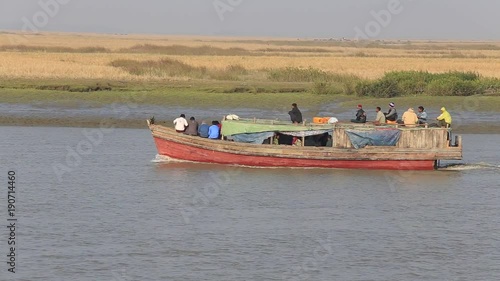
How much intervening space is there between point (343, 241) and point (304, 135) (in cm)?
923

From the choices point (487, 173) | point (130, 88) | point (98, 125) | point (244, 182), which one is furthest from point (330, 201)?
point (130, 88)

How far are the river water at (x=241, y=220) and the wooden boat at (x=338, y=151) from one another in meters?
0.35

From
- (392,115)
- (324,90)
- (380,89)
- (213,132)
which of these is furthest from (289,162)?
(324,90)

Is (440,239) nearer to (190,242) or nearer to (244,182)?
(190,242)

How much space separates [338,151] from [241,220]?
7.46 m

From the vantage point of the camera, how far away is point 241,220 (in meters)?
20.7

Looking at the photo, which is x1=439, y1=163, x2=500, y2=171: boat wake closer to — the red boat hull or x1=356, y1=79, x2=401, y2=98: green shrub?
the red boat hull

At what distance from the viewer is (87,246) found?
18.1 metres

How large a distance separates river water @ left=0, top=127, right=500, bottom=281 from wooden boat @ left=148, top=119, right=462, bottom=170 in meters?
0.35

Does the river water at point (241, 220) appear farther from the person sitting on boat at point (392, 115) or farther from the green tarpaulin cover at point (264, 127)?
the person sitting on boat at point (392, 115)

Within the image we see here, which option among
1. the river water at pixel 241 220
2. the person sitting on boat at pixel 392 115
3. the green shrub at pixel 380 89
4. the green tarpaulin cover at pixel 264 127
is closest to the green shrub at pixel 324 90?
the green shrub at pixel 380 89

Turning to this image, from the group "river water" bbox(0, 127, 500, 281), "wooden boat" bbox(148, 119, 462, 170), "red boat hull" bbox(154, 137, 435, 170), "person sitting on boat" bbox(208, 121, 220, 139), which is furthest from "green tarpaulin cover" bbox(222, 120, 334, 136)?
"river water" bbox(0, 127, 500, 281)

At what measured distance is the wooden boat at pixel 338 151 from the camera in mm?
27578

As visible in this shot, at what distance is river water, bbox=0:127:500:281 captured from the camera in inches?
669
